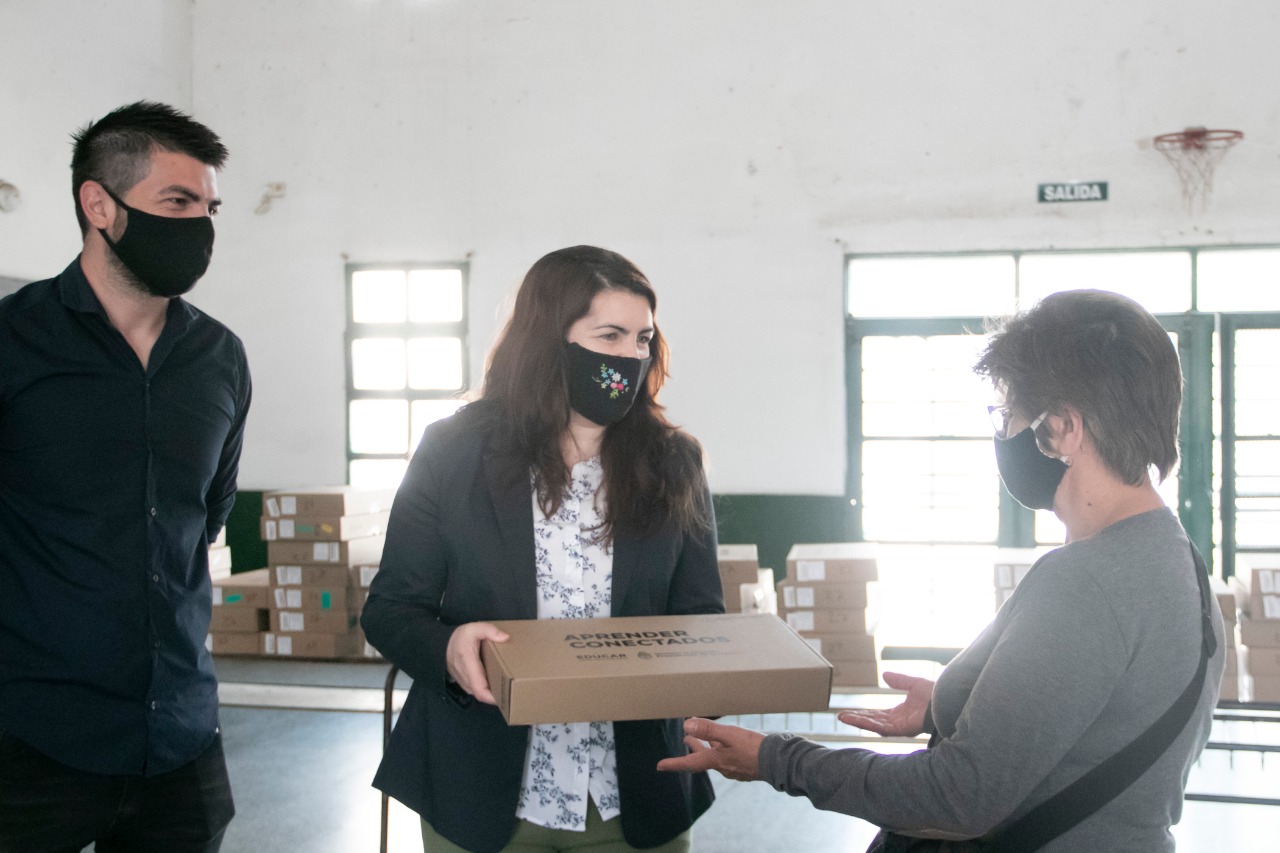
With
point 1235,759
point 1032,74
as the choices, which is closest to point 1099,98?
point 1032,74

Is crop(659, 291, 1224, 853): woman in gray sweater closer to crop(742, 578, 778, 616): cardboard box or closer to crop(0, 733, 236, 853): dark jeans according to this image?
crop(0, 733, 236, 853): dark jeans

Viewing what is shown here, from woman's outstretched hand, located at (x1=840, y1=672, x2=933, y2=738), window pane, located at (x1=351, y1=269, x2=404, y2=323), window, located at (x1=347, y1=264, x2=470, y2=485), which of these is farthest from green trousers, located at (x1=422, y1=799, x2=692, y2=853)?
window pane, located at (x1=351, y1=269, x2=404, y2=323)

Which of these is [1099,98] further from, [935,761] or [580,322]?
[935,761]

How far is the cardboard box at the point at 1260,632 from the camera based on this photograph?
13.0 ft

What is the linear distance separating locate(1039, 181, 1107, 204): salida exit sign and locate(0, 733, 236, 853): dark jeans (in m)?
5.24

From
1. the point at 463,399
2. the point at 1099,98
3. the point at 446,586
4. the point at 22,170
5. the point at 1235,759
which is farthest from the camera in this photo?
the point at 1099,98

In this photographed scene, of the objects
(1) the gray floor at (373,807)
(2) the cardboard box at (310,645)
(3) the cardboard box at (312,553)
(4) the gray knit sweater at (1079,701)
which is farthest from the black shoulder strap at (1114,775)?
(2) the cardboard box at (310,645)

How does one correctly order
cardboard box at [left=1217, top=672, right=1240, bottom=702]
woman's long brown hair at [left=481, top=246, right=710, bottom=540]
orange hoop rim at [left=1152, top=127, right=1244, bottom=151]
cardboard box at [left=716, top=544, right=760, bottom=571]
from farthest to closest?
orange hoop rim at [left=1152, top=127, right=1244, bottom=151]
cardboard box at [left=716, top=544, right=760, bottom=571]
cardboard box at [left=1217, top=672, right=1240, bottom=702]
woman's long brown hair at [left=481, top=246, right=710, bottom=540]

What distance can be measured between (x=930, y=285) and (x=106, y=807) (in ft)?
16.7

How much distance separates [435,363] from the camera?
6.18 m

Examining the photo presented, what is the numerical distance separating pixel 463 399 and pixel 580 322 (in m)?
0.27

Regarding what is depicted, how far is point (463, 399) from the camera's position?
1.63 m

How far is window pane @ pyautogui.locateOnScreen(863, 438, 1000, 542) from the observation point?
5664 mm

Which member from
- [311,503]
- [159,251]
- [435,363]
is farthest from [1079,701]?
[435,363]
